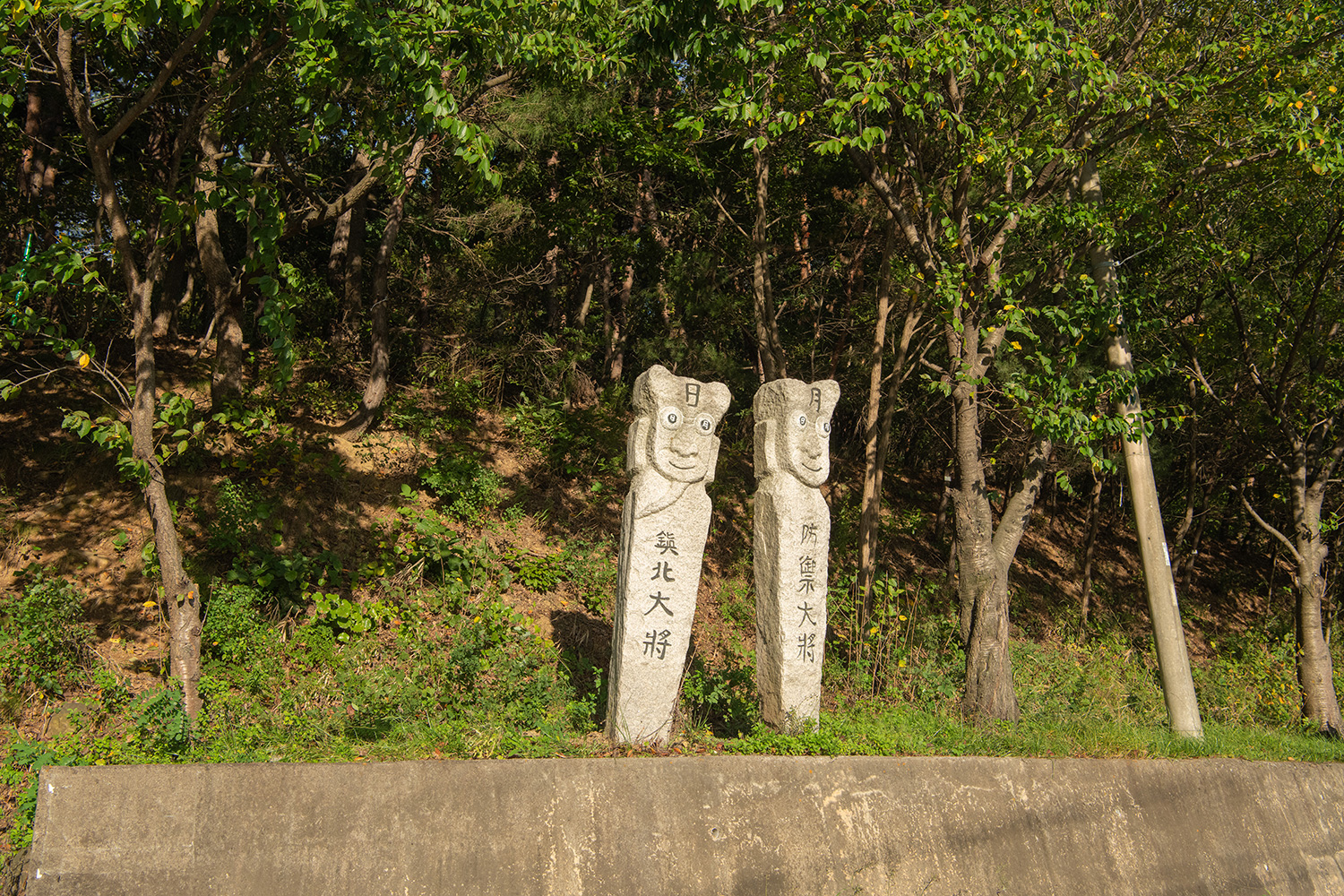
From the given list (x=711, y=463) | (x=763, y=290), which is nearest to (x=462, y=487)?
(x=763, y=290)

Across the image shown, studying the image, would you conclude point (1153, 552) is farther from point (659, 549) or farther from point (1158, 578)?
point (659, 549)

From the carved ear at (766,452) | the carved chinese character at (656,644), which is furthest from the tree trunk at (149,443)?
the carved ear at (766,452)

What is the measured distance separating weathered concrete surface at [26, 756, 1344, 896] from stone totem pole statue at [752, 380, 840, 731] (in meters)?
0.88

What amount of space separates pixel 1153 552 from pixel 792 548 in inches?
142

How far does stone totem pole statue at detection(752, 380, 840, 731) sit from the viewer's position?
19.0ft

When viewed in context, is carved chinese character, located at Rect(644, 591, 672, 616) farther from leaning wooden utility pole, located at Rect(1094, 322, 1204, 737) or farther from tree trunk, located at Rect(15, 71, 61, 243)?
tree trunk, located at Rect(15, 71, 61, 243)

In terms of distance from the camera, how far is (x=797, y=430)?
19.5ft

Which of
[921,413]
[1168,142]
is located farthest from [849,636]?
[1168,142]

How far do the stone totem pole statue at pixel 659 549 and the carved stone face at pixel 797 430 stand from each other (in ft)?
1.72

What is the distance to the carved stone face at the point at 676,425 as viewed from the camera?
5.55m

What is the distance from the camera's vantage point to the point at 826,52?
21.6 feet

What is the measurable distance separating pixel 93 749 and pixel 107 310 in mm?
6676

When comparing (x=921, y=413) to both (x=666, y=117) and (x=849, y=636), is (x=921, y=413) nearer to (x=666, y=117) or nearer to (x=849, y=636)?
(x=849, y=636)

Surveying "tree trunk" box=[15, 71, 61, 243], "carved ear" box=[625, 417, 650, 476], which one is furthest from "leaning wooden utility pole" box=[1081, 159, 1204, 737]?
"tree trunk" box=[15, 71, 61, 243]
